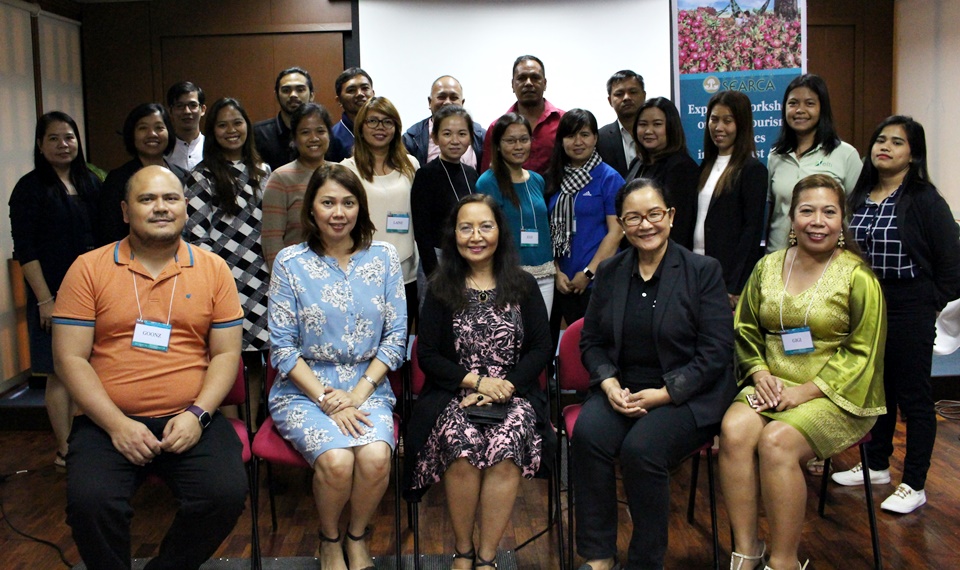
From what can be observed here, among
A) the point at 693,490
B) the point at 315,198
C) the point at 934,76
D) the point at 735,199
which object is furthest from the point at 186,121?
the point at 934,76

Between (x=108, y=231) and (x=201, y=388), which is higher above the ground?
(x=108, y=231)

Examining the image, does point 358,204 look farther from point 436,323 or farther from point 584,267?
point 584,267

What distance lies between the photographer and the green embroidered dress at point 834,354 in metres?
2.67

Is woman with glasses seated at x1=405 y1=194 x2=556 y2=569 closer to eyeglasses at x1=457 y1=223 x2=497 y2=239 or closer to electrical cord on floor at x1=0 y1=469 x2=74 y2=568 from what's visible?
eyeglasses at x1=457 y1=223 x2=497 y2=239

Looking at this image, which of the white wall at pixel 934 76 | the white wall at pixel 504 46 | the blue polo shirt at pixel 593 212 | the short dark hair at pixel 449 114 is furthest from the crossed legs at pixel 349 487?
the white wall at pixel 934 76

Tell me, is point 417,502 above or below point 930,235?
below

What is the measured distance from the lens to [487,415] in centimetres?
269

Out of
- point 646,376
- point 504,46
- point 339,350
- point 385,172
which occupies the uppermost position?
point 504,46

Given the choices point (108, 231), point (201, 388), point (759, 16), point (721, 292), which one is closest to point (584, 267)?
point (721, 292)

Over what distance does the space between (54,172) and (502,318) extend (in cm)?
239

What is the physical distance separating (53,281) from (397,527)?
7.24ft

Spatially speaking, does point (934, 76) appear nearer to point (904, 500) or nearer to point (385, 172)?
point (904, 500)

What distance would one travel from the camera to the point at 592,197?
11.7 ft

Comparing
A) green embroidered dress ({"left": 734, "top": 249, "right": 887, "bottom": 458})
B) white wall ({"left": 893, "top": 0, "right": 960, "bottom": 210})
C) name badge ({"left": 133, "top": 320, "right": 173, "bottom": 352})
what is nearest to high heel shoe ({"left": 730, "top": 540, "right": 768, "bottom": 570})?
green embroidered dress ({"left": 734, "top": 249, "right": 887, "bottom": 458})
